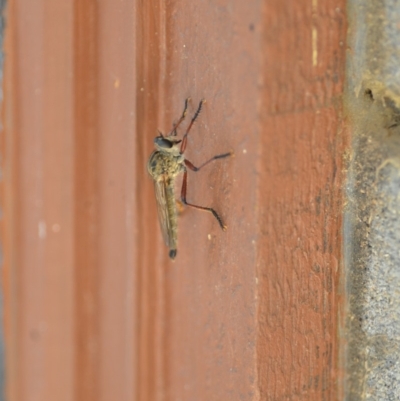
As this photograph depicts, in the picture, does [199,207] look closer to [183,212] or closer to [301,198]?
[183,212]

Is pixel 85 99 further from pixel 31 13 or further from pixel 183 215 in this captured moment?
pixel 183 215

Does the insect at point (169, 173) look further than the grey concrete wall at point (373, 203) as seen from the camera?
Yes

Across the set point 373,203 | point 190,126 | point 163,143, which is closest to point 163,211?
point 163,143

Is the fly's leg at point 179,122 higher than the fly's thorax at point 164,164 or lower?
higher

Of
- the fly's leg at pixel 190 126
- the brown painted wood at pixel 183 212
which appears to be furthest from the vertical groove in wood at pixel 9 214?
the fly's leg at pixel 190 126

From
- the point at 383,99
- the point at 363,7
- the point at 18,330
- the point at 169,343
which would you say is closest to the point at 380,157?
the point at 383,99

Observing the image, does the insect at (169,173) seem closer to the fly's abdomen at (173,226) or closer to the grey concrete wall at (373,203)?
the fly's abdomen at (173,226)

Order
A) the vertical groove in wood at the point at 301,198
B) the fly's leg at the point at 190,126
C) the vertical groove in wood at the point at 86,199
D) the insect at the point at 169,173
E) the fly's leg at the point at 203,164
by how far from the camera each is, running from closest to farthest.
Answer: the vertical groove in wood at the point at 301,198 < the fly's leg at the point at 203,164 < the fly's leg at the point at 190,126 < the insect at the point at 169,173 < the vertical groove in wood at the point at 86,199

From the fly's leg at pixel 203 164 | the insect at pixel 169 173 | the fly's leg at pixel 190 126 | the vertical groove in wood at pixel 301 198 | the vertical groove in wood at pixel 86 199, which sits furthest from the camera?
the vertical groove in wood at pixel 86 199
